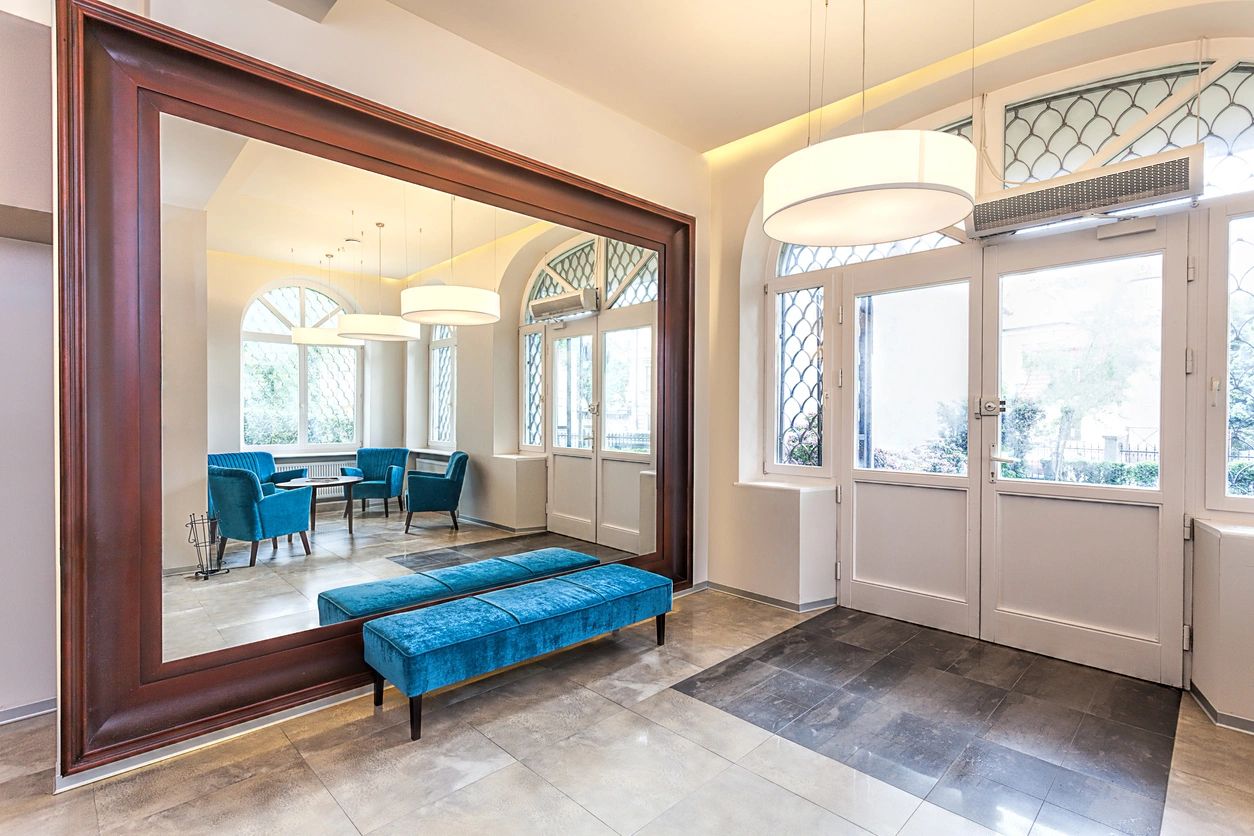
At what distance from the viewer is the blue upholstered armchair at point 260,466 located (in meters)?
2.56

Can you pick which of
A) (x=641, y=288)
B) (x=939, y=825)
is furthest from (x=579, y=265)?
(x=939, y=825)

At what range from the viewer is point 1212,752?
2.37m

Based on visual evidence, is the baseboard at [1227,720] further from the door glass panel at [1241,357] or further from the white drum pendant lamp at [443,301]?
the white drum pendant lamp at [443,301]

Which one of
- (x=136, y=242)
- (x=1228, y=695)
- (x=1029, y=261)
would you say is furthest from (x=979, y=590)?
A: (x=136, y=242)

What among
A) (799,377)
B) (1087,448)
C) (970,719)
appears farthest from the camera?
(799,377)

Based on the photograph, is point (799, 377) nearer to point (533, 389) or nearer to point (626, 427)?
point (626, 427)

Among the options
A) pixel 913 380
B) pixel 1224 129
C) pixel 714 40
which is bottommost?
pixel 913 380

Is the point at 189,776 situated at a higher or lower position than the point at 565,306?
lower

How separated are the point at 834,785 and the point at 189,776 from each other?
7.62ft

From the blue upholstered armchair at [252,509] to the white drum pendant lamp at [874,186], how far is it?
8.18 ft

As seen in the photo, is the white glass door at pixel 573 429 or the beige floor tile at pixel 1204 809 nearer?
the beige floor tile at pixel 1204 809

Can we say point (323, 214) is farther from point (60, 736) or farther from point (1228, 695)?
point (1228, 695)

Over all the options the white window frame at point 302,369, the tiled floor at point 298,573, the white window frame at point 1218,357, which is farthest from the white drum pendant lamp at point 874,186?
the tiled floor at point 298,573

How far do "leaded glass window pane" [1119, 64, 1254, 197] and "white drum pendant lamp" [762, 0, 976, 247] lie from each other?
6.03ft
